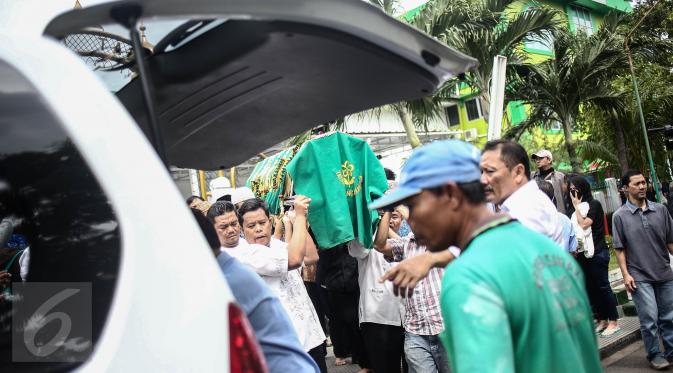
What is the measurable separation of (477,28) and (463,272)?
12.2 meters

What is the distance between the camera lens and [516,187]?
342 cm

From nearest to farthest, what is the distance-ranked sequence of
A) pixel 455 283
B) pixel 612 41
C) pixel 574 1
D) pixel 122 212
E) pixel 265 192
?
pixel 122 212 → pixel 455 283 → pixel 265 192 → pixel 612 41 → pixel 574 1

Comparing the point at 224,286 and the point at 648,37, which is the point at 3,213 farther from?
the point at 648,37

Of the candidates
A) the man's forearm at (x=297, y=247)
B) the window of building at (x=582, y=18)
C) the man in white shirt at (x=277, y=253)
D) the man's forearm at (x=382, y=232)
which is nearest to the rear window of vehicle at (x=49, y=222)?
the man in white shirt at (x=277, y=253)

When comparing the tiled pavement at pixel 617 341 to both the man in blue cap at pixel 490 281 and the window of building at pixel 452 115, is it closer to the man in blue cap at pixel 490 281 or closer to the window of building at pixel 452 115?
the man in blue cap at pixel 490 281

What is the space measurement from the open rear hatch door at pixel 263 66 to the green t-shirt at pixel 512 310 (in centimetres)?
65

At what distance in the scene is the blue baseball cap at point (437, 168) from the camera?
1.75 m

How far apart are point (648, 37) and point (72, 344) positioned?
18.3m

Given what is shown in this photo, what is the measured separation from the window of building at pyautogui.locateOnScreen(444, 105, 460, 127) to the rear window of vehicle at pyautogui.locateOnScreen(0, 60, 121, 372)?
109 ft

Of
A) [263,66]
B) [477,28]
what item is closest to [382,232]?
[263,66]

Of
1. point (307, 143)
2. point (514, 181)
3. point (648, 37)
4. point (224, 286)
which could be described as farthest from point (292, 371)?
point (648, 37)

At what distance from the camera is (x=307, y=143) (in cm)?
461

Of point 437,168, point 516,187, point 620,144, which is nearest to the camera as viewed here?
point 437,168

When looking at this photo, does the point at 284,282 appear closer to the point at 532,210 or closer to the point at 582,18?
the point at 532,210
